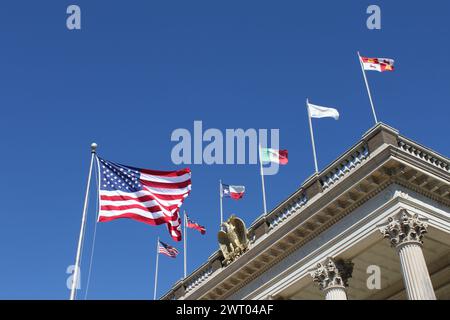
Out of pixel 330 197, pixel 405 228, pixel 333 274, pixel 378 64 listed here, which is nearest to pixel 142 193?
pixel 330 197

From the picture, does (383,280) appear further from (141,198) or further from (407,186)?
(141,198)

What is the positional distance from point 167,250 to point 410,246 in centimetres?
2143

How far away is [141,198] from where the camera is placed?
23.0 m

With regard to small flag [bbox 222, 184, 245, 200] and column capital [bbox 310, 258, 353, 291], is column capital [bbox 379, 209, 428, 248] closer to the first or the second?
column capital [bbox 310, 258, 353, 291]

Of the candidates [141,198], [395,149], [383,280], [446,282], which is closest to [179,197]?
[141,198]

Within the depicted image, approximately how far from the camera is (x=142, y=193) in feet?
75.8

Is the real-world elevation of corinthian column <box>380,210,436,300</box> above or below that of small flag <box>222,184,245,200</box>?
below

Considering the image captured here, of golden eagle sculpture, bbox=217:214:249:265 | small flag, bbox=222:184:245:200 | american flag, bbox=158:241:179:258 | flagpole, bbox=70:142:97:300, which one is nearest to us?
flagpole, bbox=70:142:97:300

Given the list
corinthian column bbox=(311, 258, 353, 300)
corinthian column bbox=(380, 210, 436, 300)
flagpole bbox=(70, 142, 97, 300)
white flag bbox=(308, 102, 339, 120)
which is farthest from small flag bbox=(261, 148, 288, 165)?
flagpole bbox=(70, 142, 97, 300)

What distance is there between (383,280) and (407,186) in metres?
7.27

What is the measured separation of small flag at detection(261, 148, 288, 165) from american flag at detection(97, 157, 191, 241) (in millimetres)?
8954

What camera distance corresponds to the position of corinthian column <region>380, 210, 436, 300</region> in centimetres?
2064

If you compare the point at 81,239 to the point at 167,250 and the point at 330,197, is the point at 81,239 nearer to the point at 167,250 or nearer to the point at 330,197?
the point at 330,197

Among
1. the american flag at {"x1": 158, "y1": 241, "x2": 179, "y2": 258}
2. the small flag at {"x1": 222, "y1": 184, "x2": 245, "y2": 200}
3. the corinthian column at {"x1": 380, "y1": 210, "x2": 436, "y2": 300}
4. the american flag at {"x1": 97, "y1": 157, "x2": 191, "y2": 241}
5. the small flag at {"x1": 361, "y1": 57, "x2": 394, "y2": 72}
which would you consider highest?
the small flag at {"x1": 361, "y1": 57, "x2": 394, "y2": 72}
